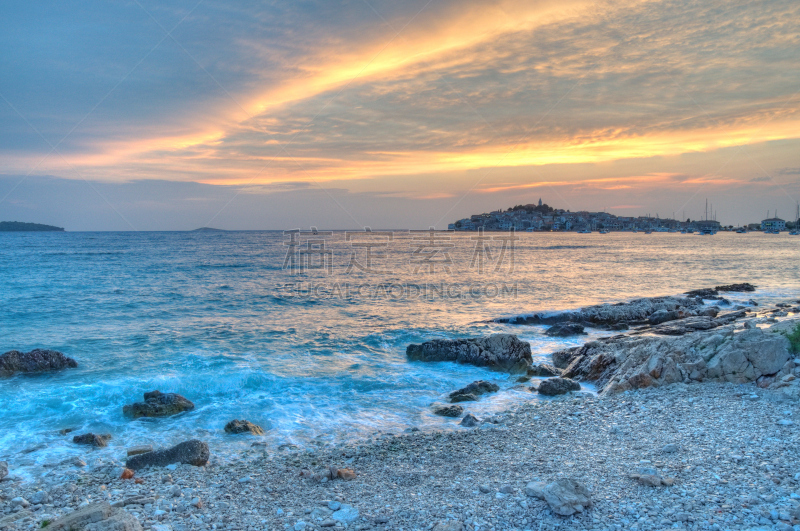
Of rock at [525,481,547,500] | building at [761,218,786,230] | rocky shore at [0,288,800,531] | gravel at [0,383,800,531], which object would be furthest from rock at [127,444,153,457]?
building at [761,218,786,230]

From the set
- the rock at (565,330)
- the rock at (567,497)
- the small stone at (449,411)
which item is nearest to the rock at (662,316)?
the rock at (565,330)

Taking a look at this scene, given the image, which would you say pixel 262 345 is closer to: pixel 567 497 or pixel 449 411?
pixel 449 411

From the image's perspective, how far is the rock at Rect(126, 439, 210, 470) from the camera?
7.79m

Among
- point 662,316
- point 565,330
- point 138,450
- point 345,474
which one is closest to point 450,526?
point 345,474

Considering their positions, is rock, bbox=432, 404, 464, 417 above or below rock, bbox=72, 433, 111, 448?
below

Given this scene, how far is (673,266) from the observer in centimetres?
5006

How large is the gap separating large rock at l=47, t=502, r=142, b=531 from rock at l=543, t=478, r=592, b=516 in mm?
5139

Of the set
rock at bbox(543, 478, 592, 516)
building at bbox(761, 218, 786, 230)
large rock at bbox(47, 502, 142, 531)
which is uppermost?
building at bbox(761, 218, 786, 230)

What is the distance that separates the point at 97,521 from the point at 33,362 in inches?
489

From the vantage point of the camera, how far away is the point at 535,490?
18.6ft

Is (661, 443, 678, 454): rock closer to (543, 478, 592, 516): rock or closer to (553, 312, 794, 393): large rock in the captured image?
(543, 478, 592, 516): rock

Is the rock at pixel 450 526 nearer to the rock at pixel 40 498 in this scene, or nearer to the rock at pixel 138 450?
the rock at pixel 40 498

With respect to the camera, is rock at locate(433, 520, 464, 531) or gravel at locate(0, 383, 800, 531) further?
gravel at locate(0, 383, 800, 531)

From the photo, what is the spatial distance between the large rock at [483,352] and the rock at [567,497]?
880 cm
